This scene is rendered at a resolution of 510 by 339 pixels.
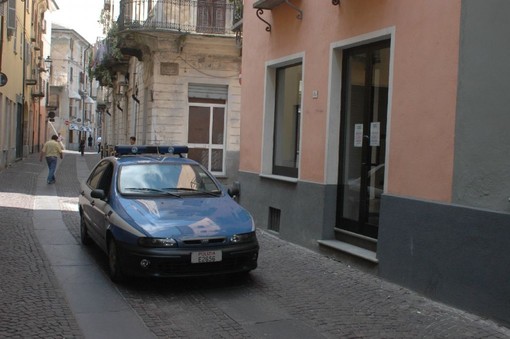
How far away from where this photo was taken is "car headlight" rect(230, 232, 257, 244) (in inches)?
255

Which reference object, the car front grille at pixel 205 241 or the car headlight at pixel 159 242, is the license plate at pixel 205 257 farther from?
the car headlight at pixel 159 242

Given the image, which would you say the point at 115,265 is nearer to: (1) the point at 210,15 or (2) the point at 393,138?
(2) the point at 393,138

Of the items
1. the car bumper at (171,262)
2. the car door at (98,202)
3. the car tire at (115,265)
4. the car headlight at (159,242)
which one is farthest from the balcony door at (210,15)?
the car headlight at (159,242)

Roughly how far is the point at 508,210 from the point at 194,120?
14.9 m

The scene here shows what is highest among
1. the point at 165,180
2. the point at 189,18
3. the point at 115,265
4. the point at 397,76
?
the point at 189,18

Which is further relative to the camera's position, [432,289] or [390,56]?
[390,56]

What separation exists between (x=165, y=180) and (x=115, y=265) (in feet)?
4.93

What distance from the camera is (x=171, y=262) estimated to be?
6.16 metres

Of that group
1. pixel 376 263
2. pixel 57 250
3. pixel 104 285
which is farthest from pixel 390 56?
pixel 57 250

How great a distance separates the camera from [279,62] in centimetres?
1016

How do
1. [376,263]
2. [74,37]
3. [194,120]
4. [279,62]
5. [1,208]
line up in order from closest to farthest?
[376,263]
[279,62]
[1,208]
[194,120]
[74,37]

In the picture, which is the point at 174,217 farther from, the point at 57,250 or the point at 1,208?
the point at 1,208

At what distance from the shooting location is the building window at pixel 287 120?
1002 centimetres

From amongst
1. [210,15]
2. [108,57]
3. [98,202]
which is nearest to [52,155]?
[210,15]
